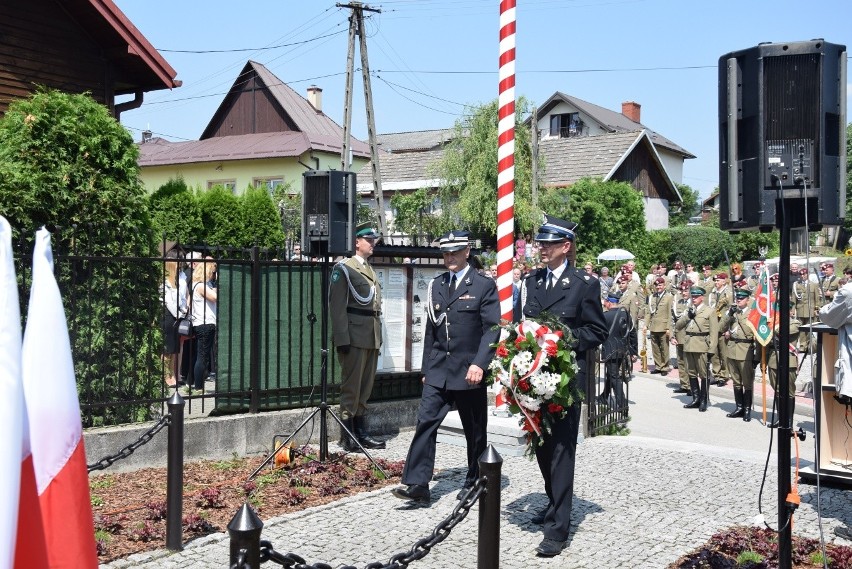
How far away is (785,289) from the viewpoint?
490 cm

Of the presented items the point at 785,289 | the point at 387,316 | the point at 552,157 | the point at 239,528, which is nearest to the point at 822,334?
the point at 785,289

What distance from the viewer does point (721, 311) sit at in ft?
49.6

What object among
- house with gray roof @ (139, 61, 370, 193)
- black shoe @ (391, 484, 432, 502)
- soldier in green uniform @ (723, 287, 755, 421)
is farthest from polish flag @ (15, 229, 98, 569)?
house with gray roof @ (139, 61, 370, 193)

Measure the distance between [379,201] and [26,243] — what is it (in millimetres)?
20676

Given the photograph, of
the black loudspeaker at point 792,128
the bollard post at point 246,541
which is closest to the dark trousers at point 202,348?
the black loudspeaker at point 792,128

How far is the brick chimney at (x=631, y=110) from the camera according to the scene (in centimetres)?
6600

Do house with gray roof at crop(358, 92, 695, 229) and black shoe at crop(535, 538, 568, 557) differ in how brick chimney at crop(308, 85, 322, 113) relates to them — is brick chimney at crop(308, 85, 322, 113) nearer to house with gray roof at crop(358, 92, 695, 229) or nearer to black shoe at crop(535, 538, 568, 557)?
house with gray roof at crop(358, 92, 695, 229)

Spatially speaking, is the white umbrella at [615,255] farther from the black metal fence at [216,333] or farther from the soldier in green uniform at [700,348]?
the black metal fence at [216,333]

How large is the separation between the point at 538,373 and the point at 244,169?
42.0 m

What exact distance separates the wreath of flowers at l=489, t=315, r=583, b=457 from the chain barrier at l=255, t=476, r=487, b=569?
1825 mm

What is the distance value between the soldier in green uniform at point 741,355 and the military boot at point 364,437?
6106 mm

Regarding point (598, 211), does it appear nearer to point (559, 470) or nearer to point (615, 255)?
point (615, 255)

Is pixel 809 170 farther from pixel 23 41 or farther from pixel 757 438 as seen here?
pixel 23 41

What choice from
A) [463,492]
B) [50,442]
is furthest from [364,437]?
[50,442]
